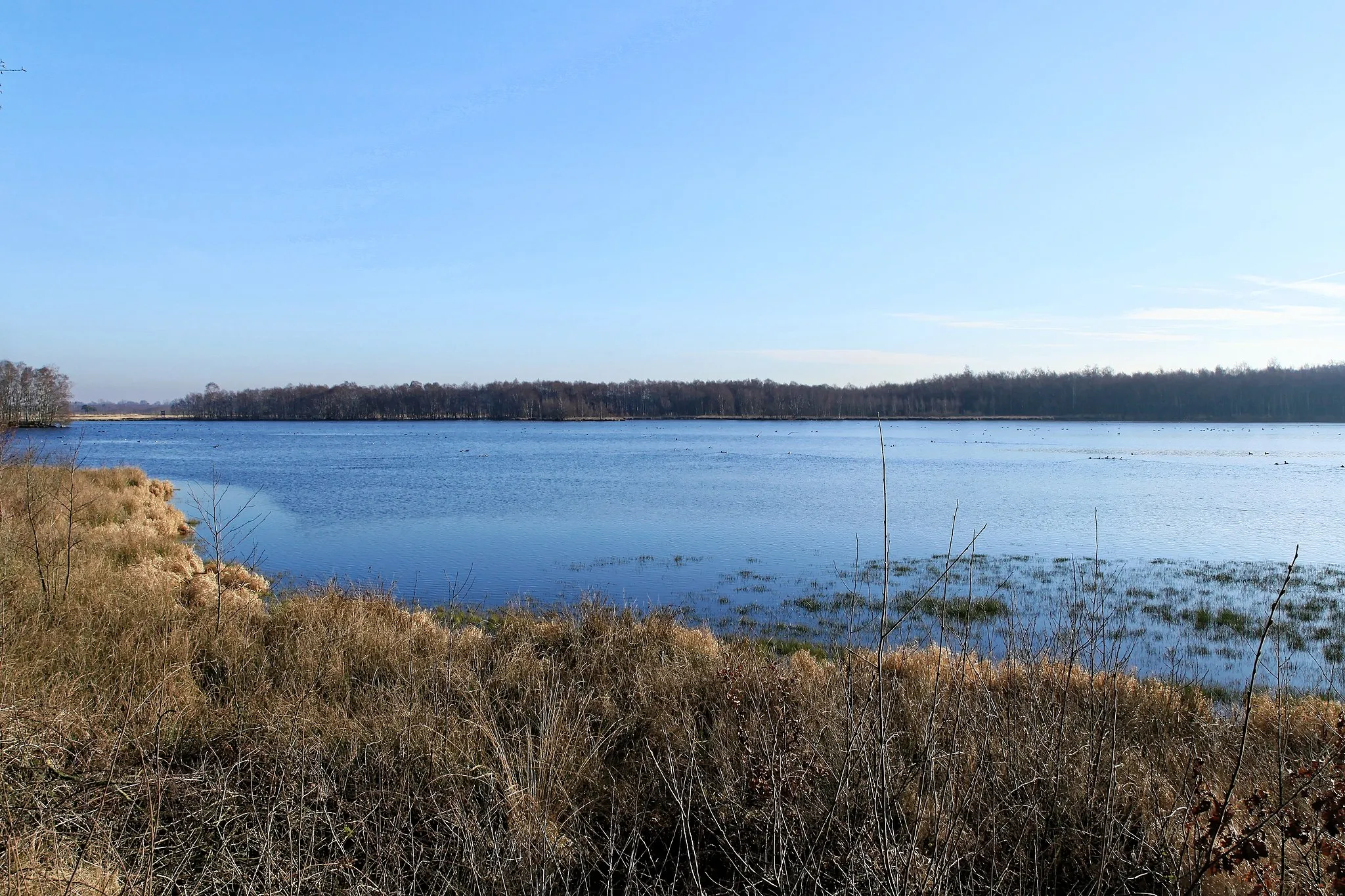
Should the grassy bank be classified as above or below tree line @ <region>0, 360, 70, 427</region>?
below

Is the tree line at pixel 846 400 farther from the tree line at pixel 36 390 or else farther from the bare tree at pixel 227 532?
the bare tree at pixel 227 532

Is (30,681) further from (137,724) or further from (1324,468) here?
(1324,468)

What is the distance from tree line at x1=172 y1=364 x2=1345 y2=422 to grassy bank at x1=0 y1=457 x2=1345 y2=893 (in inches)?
4860

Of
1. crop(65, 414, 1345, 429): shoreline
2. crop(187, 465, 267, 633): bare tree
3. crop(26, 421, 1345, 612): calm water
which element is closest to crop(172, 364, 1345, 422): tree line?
crop(65, 414, 1345, 429): shoreline

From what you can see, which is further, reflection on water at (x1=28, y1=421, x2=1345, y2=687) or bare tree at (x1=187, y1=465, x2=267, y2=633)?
reflection on water at (x1=28, y1=421, x2=1345, y2=687)

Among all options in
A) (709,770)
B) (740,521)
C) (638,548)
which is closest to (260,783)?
(709,770)

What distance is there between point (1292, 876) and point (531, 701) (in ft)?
18.0

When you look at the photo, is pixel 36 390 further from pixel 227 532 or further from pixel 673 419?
pixel 673 419

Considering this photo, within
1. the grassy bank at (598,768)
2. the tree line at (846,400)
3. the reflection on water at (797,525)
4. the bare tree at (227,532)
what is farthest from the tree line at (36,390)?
the tree line at (846,400)

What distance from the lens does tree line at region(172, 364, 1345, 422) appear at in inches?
4990

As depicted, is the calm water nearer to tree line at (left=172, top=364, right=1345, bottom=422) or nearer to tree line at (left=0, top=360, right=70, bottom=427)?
tree line at (left=0, top=360, right=70, bottom=427)

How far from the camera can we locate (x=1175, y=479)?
120 ft

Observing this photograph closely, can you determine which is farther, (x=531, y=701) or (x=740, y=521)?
(x=740, y=521)

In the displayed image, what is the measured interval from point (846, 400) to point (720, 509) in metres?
137
